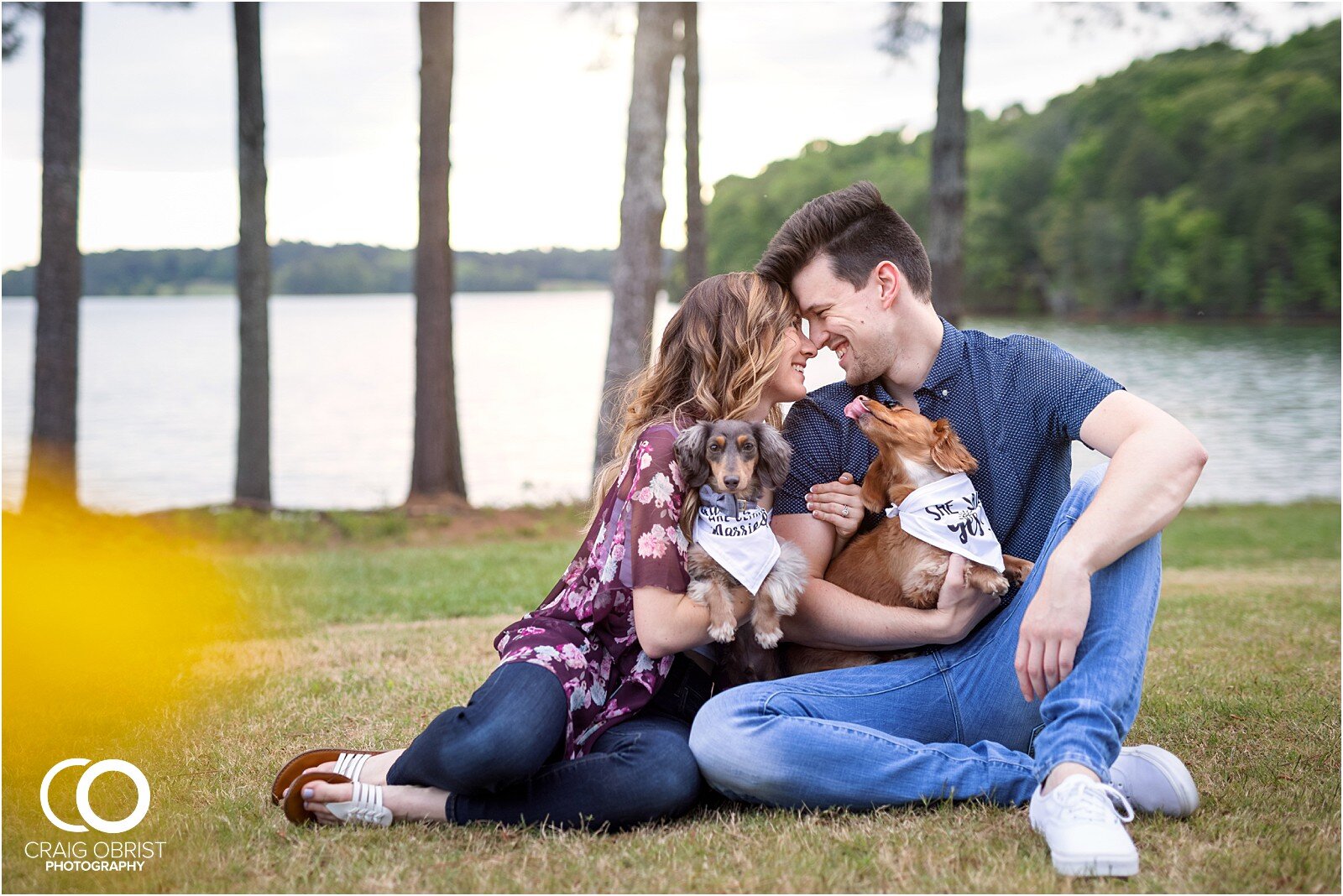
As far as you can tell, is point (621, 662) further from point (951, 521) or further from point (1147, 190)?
point (1147, 190)

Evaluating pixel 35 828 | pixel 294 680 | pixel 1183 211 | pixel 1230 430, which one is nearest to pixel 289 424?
pixel 1230 430

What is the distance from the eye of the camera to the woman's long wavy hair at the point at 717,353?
3.49 m

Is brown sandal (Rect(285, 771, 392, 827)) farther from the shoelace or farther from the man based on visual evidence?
the shoelace

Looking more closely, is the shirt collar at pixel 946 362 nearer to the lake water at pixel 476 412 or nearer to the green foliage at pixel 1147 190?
the lake water at pixel 476 412

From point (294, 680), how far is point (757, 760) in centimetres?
300

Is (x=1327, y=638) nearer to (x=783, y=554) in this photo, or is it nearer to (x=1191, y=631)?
(x=1191, y=631)

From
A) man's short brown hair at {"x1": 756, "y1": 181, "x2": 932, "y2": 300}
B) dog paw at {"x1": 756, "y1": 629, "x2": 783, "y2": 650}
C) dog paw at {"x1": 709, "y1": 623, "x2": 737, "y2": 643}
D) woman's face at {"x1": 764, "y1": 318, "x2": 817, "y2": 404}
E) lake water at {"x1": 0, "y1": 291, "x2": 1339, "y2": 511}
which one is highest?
man's short brown hair at {"x1": 756, "y1": 181, "x2": 932, "y2": 300}

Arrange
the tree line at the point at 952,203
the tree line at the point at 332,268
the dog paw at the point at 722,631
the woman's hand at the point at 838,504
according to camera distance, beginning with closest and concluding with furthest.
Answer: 1. the dog paw at the point at 722,631
2. the woman's hand at the point at 838,504
3. the tree line at the point at 952,203
4. the tree line at the point at 332,268

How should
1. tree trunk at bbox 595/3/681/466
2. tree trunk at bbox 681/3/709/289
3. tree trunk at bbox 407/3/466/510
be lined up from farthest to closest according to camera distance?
tree trunk at bbox 681/3/709/289 → tree trunk at bbox 407/3/466/510 → tree trunk at bbox 595/3/681/466

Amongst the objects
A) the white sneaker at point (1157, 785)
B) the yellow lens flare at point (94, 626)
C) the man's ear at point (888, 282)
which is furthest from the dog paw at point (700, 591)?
the yellow lens flare at point (94, 626)

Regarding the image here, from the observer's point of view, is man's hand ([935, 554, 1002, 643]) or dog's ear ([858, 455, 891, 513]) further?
dog's ear ([858, 455, 891, 513])

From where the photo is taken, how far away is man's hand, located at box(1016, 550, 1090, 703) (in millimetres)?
2975

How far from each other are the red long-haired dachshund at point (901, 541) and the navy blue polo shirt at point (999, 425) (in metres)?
0.15

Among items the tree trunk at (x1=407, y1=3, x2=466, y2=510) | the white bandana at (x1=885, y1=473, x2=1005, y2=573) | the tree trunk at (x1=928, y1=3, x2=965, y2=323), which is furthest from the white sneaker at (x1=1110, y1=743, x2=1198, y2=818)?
the tree trunk at (x1=407, y1=3, x2=466, y2=510)
